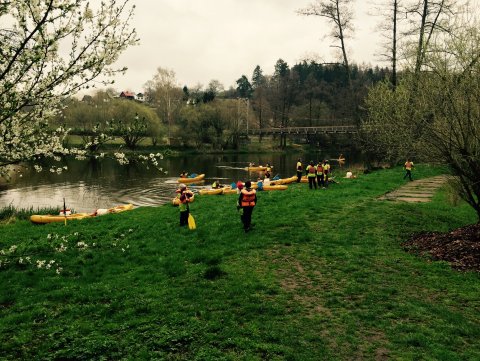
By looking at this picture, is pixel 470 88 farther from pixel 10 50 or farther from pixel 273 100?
pixel 273 100

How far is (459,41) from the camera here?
34.7 ft

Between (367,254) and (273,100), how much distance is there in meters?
87.9

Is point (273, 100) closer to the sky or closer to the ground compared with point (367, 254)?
closer to the sky

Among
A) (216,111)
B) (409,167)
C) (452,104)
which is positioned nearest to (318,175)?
(409,167)

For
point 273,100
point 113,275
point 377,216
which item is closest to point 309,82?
point 273,100

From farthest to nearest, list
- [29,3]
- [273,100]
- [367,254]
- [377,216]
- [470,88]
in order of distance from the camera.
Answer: [273,100], [377,216], [367,254], [470,88], [29,3]

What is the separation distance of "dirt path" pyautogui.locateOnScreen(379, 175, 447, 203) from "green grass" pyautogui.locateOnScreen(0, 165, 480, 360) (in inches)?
171

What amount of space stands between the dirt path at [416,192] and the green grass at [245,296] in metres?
4.35

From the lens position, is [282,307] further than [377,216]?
No

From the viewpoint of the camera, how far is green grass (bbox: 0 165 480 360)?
6.53 m

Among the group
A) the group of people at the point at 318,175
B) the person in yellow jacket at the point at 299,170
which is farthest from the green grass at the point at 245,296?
the person in yellow jacket at the point at 299,170

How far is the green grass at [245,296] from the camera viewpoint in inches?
257

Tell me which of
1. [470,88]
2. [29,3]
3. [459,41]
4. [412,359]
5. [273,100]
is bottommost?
[412,359]

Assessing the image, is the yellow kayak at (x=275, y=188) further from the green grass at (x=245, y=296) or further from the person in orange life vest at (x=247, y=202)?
the person in orange life vest at (x=247, y=202)
